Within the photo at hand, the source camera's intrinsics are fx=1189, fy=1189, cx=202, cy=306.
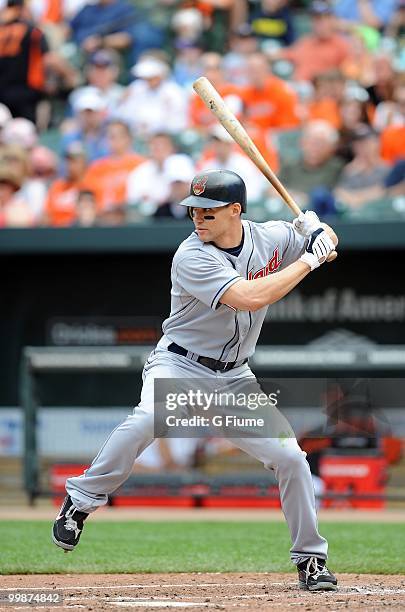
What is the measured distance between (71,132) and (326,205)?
312cm

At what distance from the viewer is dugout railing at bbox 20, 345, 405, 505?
9.34 metres

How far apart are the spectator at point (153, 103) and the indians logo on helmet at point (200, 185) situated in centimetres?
654

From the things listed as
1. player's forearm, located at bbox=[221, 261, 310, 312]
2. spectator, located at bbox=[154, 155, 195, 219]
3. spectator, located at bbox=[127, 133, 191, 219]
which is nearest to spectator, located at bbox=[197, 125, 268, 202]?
spectator, located at bbox=[154, 155, 195, 219]

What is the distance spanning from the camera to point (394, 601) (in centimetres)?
440

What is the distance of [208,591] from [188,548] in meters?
1.74

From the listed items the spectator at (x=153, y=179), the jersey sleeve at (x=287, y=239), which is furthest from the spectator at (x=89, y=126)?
the jersey sleeve at (x=287, y=239)

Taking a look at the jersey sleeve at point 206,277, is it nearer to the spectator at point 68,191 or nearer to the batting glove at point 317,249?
the batting glove at point 317,249

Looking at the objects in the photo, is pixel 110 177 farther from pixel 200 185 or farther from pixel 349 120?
pixel 200 185

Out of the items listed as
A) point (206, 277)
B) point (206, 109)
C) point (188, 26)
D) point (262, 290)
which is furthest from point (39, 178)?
point (262, 290)

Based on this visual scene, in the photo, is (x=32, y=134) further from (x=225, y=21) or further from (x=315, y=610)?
(x=315, y=610)

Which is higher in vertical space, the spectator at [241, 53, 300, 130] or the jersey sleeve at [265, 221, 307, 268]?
the spectator at [241, 53, 300, 130]

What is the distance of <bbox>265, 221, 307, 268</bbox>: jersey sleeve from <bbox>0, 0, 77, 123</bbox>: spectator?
24.5 feet

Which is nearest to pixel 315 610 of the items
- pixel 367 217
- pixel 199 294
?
pixel 199 294

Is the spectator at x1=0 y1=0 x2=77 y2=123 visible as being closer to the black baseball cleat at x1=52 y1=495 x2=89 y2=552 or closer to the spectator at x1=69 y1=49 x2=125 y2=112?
the spectator at x1=69 y1=49 x2=125 y2=112
